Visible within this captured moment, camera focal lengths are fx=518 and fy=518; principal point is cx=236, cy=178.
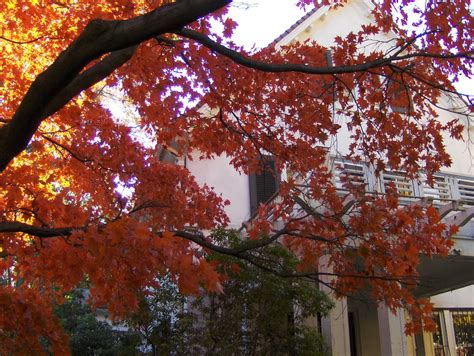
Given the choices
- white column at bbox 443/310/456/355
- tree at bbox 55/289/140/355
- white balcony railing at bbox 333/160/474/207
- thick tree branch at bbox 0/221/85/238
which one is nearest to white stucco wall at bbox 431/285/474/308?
white column at bbox 443/310/456/355

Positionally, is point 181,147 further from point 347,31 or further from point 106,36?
point 347,31

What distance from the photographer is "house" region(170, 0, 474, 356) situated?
9.91m

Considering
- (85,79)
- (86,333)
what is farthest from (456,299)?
(85,79)

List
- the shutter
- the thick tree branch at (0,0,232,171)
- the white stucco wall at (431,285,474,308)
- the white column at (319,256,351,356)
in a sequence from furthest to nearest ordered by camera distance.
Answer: the white stucco wall at (431,285,474,308) < the shutter < the white column at (319,256,351,356) < the thick tree branch at (0,0,232,171)

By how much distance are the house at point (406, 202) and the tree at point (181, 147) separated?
112 cm

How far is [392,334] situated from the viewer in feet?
32.5

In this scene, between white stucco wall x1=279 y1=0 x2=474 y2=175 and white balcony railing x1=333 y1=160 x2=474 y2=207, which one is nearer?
white balcony railing x1=333 y1=160 x2=474 y2=207

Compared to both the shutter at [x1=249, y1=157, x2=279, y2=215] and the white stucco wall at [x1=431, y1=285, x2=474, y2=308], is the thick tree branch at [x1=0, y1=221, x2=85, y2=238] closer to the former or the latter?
the shutter at [x1=249, y1=157, x2=279, y2=215]

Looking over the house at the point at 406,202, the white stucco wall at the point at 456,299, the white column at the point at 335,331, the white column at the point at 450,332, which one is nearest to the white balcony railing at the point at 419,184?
the house at the point at 406,202

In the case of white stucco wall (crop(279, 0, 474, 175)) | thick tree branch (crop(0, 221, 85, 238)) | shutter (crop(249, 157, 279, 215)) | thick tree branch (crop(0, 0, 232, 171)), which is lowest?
thick tree branch (crop(0, 221, 85, 238))

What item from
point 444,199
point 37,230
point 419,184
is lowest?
point 37,230

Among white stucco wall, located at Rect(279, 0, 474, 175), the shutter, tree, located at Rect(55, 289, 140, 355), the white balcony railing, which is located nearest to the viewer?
the white balcony railing

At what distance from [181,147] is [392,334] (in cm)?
543

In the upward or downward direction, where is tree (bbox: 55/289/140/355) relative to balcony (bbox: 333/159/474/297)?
downward
